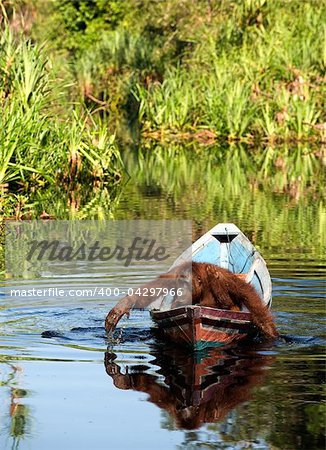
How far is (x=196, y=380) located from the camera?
28.5 feet

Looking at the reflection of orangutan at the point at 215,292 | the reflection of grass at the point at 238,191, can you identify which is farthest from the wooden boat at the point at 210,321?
the reflection of grass at the point at 238,191

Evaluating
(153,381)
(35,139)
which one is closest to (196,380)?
(153,381)

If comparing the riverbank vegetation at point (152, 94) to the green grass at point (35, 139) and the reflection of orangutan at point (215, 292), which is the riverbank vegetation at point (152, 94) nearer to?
the green grass at point (35, 139)

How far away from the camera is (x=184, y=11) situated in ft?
123

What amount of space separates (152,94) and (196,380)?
2612cm

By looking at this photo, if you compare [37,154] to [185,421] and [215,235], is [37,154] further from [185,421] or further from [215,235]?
[185,421]

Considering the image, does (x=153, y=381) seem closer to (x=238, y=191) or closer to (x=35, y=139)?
(x=35, y=139)

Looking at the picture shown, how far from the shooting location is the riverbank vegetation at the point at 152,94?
62.0ft

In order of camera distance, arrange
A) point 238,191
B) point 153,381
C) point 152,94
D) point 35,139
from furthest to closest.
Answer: point 152,94 < point 238,191 < point 35,139 < point 153,381

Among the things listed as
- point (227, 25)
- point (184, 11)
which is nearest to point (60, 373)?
point (227, 25)

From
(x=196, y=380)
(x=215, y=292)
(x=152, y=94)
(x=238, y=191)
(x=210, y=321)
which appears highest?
(x=152, y=94)

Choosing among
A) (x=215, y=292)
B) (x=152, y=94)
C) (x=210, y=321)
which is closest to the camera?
(x=210, y=321)

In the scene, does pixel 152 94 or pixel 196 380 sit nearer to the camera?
pixel 196 380

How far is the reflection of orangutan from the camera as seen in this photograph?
9.57 meters
